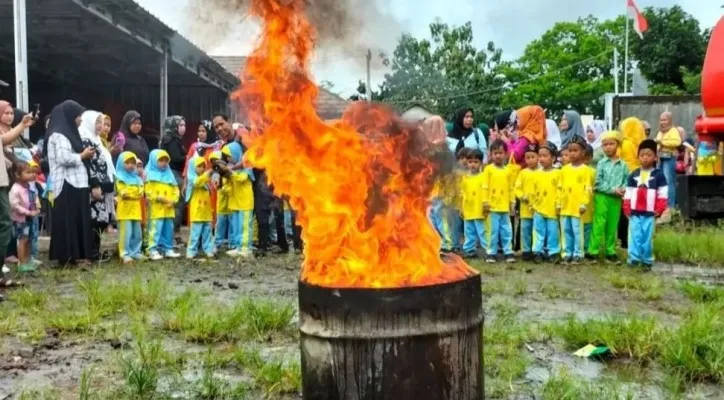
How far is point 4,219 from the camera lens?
23.4 ft

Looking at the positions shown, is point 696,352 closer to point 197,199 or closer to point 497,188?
point 497,188

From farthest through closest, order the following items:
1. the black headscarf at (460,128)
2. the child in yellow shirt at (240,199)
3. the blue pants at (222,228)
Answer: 1. the black headscarf at (460,128)
2. the blue pants at (222,228)
3. the child in yellow shirt at (240,199)

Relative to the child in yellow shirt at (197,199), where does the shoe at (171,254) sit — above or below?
below

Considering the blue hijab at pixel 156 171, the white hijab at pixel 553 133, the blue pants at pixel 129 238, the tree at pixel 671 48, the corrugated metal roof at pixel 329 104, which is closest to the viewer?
the corrugated metal roof at pixel 329 104

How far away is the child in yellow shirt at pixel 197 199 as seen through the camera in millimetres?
9914

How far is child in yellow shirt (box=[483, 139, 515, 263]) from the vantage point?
9.72 m

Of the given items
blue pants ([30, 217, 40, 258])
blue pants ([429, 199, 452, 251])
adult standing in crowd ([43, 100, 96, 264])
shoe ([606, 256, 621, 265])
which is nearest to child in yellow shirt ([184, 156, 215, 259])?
adult standing in crowd ([43, 100, 96, 264])

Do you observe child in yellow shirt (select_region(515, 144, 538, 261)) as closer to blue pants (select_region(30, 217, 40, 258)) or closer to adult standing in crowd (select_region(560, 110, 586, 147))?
adult standing in crowd (select_region(560, 110, 586, 147))

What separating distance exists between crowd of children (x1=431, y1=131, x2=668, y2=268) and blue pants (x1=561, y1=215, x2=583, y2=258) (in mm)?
12

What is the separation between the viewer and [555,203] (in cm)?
943

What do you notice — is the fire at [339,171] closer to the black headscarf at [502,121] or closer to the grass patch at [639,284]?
the grass patch at [639,284]

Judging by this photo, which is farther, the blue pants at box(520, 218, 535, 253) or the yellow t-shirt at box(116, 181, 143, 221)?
the blue pants at box(520, 218, 535, 253)

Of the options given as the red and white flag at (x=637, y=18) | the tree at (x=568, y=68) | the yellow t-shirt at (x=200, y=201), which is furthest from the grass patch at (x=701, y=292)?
the tree at (x=568, y=68)

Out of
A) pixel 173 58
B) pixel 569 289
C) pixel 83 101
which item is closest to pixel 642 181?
pixel 569 289
